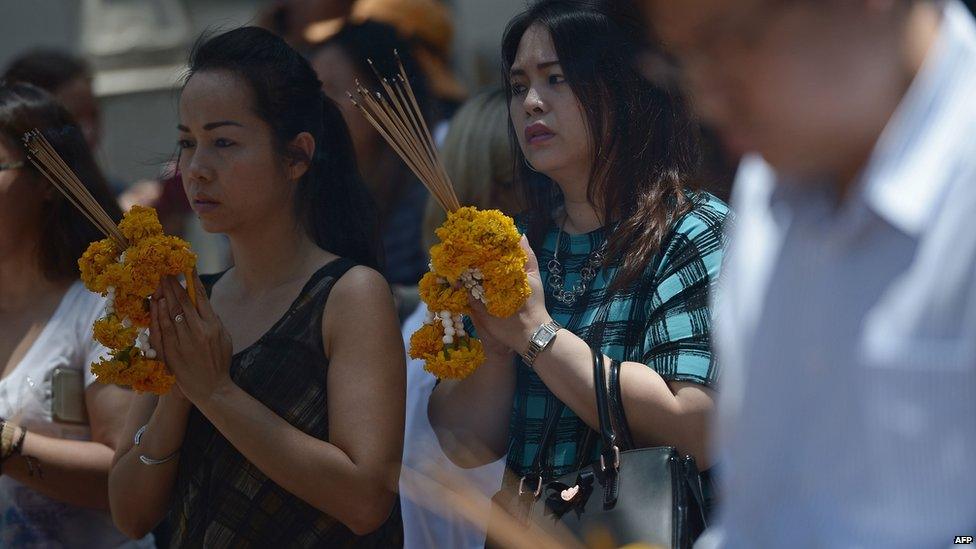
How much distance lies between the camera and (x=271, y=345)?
233cm

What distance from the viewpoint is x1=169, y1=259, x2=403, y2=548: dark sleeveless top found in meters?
2.29

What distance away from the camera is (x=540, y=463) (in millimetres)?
2186

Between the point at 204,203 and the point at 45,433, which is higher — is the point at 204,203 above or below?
above

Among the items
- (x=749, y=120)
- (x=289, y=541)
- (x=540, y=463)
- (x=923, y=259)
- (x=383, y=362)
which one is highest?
(x=749, y=120)

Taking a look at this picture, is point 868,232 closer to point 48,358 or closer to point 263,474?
point 263,474

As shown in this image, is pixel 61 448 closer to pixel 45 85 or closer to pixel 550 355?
pixel 550 355

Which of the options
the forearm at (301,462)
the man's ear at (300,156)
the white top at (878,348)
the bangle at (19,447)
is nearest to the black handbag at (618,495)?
the forearm at (301,462)

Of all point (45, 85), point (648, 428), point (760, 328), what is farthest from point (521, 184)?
point (45, 85)

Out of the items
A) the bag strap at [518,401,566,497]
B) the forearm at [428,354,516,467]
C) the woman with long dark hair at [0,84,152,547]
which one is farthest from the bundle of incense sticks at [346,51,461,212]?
the woman with long dark hair at [0,84,152,547]

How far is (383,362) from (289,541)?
1.26 feet

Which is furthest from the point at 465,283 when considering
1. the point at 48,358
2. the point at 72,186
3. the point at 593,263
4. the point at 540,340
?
the point at 48,358

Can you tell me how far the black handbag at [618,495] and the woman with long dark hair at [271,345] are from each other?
1.11 ft

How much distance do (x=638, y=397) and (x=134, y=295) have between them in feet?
3.11

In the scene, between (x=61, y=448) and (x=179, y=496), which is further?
(x=61, y=448)
